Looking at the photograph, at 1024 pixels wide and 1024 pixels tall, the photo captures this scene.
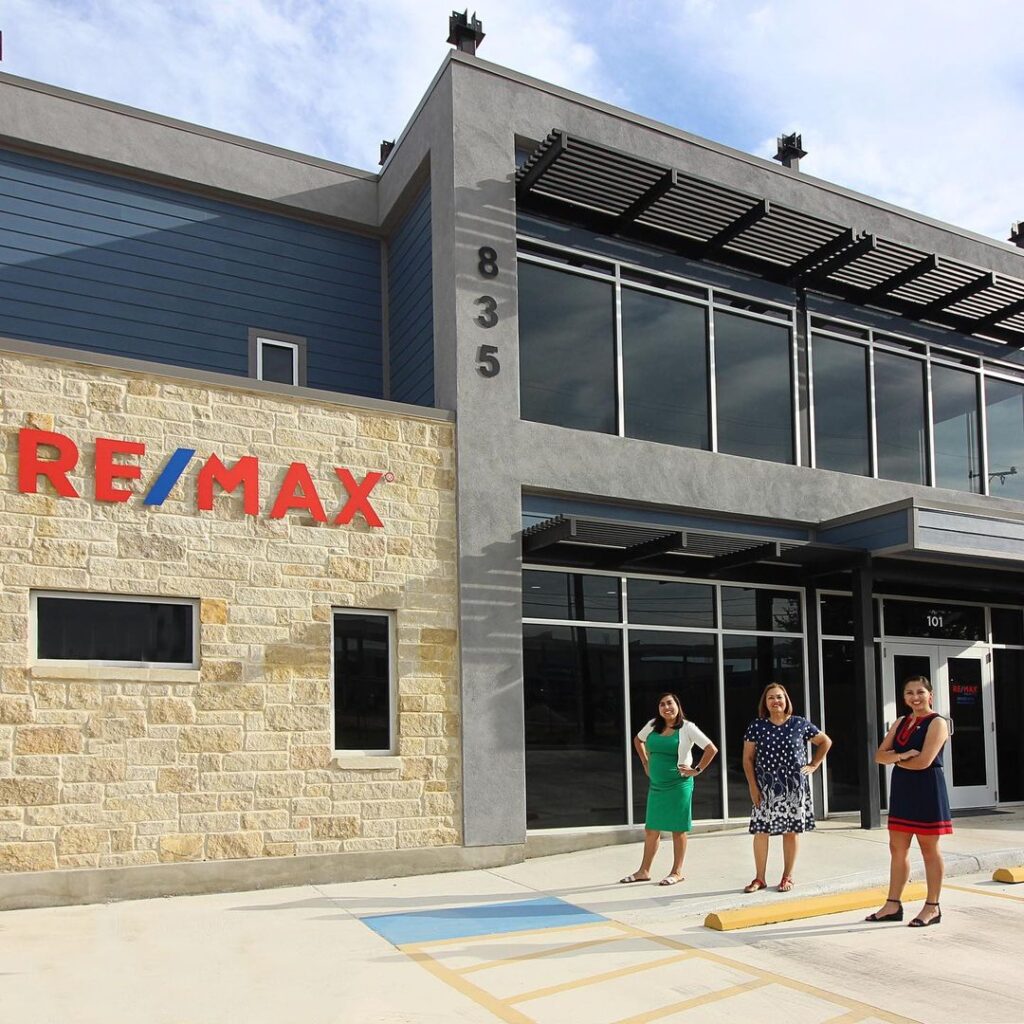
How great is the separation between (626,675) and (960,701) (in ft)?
19.6

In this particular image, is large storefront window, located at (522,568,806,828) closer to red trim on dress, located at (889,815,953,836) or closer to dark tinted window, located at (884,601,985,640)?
dark tinted window, located at (884,601,985,640)

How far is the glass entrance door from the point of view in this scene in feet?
50.5

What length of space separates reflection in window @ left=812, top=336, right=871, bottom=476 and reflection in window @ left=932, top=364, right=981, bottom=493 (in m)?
1.44

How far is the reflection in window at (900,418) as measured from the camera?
1564 centimetres

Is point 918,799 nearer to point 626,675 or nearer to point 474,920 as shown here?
point 474,920

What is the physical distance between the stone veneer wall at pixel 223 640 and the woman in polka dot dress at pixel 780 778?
124 inches

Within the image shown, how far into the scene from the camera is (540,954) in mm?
7711

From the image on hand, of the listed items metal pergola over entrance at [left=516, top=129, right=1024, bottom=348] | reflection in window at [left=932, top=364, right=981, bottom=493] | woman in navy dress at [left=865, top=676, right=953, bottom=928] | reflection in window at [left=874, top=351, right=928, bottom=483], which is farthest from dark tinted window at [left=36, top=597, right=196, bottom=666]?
reflection in window at [left=932, top=364, right=981, bottom=493]

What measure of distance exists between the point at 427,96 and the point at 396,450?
436cm

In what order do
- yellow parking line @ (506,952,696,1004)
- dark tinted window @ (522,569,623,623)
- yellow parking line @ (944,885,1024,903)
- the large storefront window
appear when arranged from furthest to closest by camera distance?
dark tinted window @ (522,569,623,623), the large storefront window, yellow parking line @ (944,885,1024,903), yellow parking line @ (506,952,696,1004)

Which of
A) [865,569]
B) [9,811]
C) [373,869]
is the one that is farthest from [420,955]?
[865,569]

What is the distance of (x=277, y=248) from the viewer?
1359cm

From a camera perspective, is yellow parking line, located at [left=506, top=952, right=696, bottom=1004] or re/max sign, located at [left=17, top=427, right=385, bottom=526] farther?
re/max sign, located at [left=17, top=427, right=385, bottom=526]

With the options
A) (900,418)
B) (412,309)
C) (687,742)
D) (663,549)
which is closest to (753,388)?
(900,418)
